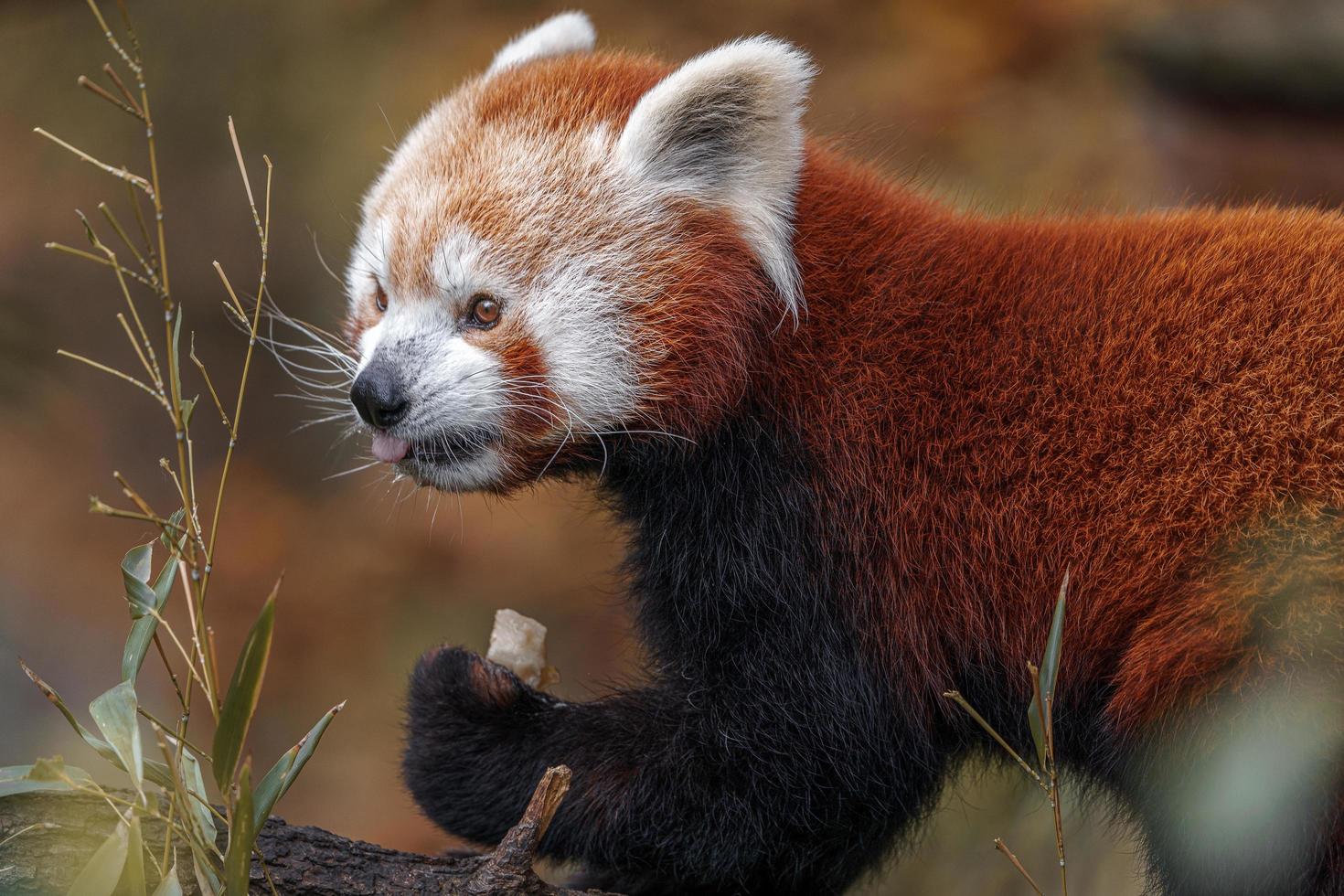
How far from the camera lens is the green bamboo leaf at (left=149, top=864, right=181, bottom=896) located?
5.18 feet

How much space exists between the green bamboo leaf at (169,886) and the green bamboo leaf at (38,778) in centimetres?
18

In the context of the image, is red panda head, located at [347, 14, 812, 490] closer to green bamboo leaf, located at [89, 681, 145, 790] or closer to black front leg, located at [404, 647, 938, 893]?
black front leg, located at [404, 647, 938, 893]

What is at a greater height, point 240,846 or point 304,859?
point 240,846

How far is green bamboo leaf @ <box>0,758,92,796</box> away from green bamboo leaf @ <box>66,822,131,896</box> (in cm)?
11

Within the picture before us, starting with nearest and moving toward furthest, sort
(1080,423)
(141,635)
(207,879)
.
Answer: (207,879), (141,635), (1080,423)

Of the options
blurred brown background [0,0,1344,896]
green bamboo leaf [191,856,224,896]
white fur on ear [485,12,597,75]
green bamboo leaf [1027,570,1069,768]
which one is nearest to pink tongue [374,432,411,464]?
green bamboo leaf [191,856,224,896]

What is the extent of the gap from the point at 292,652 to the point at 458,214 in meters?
3.59

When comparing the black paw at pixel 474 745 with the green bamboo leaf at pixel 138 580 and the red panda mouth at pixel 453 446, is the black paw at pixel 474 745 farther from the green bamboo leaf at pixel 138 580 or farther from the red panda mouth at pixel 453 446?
the green bamboo leaf at pixel 138 580

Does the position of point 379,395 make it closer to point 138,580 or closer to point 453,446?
point 453,446

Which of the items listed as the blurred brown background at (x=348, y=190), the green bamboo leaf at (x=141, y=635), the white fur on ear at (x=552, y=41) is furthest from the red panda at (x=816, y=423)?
the blurred brown background at (x=348, y=190)

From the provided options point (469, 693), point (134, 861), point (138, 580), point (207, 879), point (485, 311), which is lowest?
point (469, 693)

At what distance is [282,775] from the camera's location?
170 cm

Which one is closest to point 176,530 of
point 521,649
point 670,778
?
point 670,778

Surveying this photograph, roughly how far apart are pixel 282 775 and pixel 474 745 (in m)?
0.73
